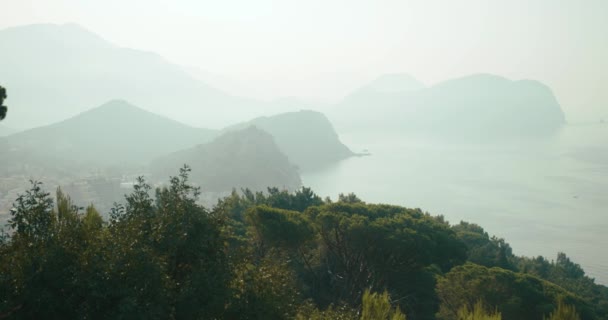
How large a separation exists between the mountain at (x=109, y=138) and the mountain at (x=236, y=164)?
92.7 ft

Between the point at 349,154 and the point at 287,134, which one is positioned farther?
the point at 349,154

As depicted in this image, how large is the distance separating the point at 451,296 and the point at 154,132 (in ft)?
542

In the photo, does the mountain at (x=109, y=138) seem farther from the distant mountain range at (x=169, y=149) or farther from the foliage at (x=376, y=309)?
the foliage at (x=376, y=309)

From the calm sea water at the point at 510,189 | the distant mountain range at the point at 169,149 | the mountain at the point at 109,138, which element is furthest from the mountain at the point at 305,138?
the mountain at the point at 109,138

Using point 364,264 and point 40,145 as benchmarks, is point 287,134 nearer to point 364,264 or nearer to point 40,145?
point 40,145

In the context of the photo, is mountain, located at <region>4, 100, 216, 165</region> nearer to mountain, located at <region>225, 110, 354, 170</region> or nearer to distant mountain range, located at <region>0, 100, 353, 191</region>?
distant mountain range, located at <region>0, 100, 353, 191</region>

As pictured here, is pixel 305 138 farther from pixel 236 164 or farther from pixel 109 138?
pixel 109 138

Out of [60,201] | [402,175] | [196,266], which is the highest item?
[60,201]

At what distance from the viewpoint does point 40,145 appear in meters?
134

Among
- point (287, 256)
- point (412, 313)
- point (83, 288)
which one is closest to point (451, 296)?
point (412, 313)

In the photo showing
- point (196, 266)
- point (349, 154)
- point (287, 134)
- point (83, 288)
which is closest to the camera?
point (83, 288)

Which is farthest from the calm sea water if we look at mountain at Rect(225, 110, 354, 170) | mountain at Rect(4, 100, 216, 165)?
mountain at Rect(4, 100, 216, 165)

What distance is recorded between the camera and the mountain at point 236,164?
10162 cm

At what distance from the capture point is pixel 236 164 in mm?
107000
